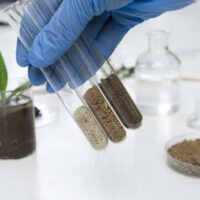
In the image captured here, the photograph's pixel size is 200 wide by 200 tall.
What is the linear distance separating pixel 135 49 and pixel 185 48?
0.54 ft

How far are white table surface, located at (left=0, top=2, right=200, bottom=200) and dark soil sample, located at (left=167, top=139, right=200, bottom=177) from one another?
0.01 metres

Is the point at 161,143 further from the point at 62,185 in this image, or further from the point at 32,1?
the point at 32,1

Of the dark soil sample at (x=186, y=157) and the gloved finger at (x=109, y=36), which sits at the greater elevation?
the gloved finger at (x=109, y=36)

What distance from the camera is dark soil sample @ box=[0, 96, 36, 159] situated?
0.76m

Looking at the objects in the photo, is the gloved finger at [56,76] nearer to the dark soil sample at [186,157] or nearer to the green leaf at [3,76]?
the green leaf at [3,76]

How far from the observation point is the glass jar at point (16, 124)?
2.48 ft

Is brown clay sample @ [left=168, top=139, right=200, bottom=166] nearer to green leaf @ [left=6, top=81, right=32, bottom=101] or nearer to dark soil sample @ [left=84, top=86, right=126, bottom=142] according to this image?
dark soil sample @ [left=84, top=86, right=126, bottom=142]

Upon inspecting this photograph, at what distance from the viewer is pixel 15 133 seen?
76cm

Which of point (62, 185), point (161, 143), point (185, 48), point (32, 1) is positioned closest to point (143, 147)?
point (161, 143)

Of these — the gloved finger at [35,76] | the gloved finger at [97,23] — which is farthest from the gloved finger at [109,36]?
the gloved finger at [35,76]

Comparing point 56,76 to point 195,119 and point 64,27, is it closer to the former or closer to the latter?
point 64,27

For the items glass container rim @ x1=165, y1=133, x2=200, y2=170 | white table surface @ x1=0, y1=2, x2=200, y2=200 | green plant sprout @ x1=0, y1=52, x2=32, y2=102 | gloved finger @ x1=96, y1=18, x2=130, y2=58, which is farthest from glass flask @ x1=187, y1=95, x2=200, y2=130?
green plant sprout @ x1=0, y1=52, x2=32, y2=102

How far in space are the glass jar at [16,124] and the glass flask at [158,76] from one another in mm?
346

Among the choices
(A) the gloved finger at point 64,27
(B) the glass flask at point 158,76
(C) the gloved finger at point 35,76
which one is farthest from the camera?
(B) the glass flask at point 158,76
